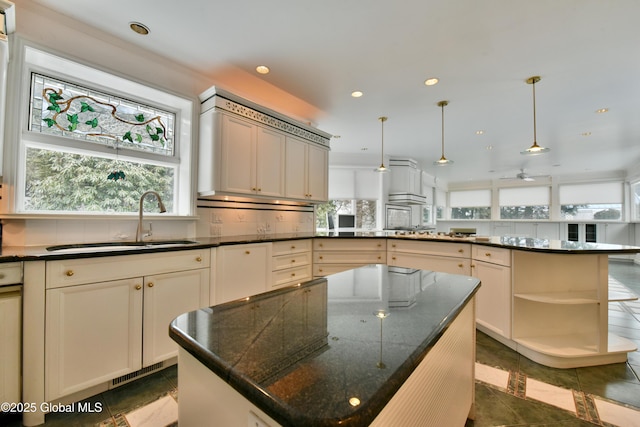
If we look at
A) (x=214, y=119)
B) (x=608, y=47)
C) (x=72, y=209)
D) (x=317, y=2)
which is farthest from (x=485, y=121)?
(x=72, y=209)

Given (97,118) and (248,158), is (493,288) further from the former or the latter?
(97,118)

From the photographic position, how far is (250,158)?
9.66 ft

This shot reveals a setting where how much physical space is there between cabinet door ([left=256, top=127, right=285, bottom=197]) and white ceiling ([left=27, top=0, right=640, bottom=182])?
61cm

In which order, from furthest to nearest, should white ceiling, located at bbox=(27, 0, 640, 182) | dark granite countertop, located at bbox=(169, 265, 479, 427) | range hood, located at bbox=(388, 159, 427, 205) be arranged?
1. range hood, located at bbox=(388, 159, 427, 205)
2. white ceiling, located at bbox=(27, 0, 640, 182)
3. dark granite countertop, located at bbox=(169, 265, 479, 427)

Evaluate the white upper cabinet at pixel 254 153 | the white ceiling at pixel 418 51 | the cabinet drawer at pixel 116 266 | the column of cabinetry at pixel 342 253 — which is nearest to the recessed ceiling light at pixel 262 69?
the white ceiling at pixel 418 51

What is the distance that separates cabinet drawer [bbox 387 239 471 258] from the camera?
9.25 feet

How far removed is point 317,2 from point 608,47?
2598mm

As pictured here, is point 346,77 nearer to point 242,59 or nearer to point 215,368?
point 242,59

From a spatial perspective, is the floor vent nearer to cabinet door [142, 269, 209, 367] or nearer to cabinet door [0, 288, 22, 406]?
cabinet door [142, 269, 209, 367]

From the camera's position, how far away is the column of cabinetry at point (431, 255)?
2.82 metres

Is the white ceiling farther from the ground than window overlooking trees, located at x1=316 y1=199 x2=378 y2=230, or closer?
farther from the ground

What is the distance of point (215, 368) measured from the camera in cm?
53

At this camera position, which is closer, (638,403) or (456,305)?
(456,305)

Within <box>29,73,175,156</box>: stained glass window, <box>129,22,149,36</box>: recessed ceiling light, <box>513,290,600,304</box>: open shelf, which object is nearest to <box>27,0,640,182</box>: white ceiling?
<box>129,22,149,36</box>: recessed ceiling light
